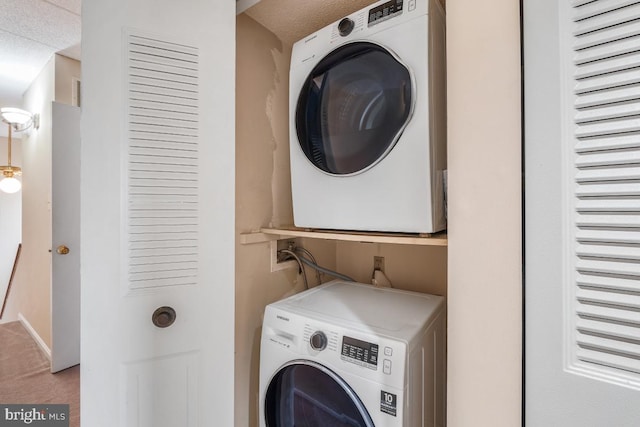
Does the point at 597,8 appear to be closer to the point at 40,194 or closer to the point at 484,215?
the point at 484,215

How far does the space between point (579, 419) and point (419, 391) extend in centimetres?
45

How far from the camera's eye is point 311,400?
1.11m

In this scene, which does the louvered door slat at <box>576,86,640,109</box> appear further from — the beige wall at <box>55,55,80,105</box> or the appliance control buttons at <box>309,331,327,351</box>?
the beige wall at <box>55,55,80,105</box>

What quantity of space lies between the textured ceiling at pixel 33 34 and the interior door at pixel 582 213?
2.57 m

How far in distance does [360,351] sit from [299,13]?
138 centimetres

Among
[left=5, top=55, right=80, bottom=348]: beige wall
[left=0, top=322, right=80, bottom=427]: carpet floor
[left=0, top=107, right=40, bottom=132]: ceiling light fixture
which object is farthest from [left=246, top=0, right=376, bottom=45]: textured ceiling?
[left=0, top=107, right=40, bottom=132]: ceiling light fixture

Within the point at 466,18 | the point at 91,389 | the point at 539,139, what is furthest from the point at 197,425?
the point at 466,18

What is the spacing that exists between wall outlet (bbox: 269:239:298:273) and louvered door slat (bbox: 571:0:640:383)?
116cm

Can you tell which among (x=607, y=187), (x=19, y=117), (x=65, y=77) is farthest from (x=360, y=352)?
(x=19, y=117)

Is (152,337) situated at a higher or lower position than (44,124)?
lower

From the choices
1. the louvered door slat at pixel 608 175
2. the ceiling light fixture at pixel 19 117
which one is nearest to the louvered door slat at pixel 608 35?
the louvered door slat at pixel 608 175

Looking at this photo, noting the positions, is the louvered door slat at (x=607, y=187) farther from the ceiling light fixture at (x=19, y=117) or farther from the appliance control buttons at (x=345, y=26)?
the ceiling light fixture at (x=19, y=117)

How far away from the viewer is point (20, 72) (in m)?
2.79

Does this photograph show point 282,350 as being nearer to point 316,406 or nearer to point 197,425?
point 316,406
